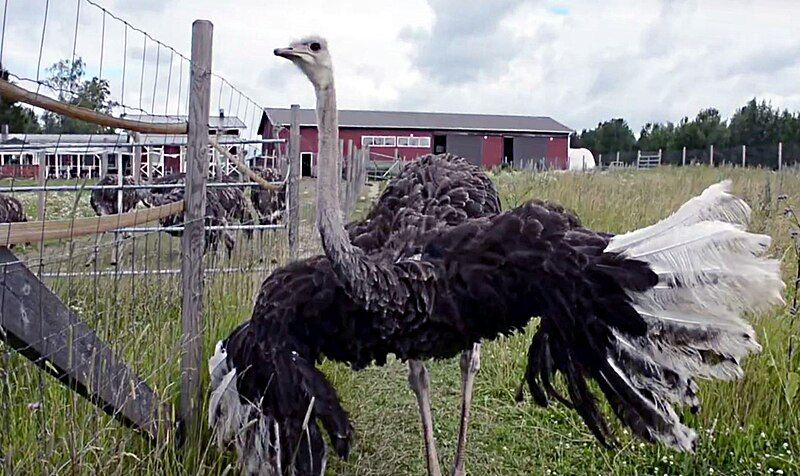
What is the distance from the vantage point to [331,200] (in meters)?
2.65

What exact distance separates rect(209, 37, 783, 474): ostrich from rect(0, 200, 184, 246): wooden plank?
517 millimetres

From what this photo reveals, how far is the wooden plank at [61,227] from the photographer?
6.82 ft

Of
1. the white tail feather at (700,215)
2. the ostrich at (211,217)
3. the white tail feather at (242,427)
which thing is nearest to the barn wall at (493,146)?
the ostrich at (211,217)

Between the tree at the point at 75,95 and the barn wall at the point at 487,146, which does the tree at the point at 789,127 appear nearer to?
the barn wall at the point at 487,146

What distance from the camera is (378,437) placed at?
3986 millimetres

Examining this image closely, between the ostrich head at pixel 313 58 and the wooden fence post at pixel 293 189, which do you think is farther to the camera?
the wooden fence post at pixel 293 189

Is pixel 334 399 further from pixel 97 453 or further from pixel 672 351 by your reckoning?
pixel 672 351

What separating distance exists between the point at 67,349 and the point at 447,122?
44298 mm

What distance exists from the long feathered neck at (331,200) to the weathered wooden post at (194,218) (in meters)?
0.54

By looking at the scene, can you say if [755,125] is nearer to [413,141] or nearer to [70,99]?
[413,141]

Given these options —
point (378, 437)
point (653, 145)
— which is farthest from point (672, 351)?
point (653, 145)

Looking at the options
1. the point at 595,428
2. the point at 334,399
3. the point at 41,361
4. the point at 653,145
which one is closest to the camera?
the point at 41,361

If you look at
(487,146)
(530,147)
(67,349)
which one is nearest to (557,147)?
(530,147)

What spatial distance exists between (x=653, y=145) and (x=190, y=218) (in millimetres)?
55698
